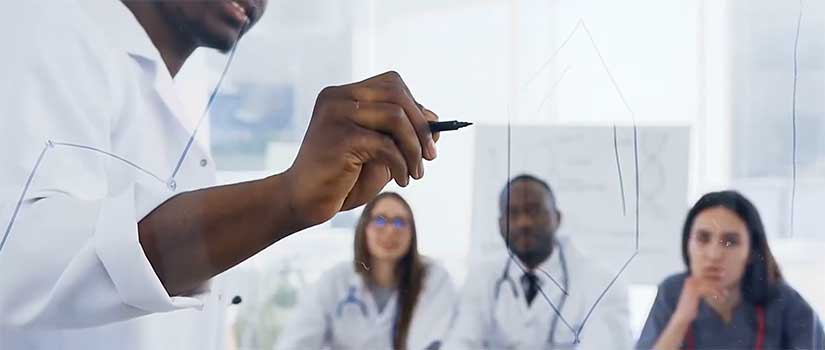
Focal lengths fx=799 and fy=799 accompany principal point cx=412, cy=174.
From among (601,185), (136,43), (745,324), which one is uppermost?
(136,43)

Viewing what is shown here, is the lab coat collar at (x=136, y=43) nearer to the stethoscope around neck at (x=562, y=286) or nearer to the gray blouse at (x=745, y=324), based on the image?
the stethoscope around neck at (x=562, y=286)

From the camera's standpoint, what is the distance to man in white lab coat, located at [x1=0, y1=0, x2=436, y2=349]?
0.48 meters

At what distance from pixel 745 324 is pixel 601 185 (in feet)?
0.51

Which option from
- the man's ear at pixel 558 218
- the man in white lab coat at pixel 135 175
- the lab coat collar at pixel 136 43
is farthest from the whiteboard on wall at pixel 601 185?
the lab coat collar at pixel 136 43

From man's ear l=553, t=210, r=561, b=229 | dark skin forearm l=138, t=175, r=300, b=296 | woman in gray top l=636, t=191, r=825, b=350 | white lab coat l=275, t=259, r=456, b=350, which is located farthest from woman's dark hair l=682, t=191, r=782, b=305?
dark skin forearm l=138, t=175, r=300, b=296

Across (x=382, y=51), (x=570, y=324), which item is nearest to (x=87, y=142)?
(x=382, y=51)

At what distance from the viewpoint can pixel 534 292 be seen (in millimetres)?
657

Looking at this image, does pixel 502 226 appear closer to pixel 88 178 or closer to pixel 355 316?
pixel 355 316

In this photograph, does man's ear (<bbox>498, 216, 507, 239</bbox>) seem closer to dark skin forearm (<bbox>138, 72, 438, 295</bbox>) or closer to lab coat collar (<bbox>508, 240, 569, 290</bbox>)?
lab coat collar (<bbox>508, 240, 569, 290</bbox>)

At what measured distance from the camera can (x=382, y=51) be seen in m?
0.63

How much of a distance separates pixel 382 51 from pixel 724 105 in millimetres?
279

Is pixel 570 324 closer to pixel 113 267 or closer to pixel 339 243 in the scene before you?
pixel 339 243

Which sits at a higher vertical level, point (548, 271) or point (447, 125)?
point (447, 125)

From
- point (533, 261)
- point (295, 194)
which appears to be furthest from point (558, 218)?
point (295, 194)
